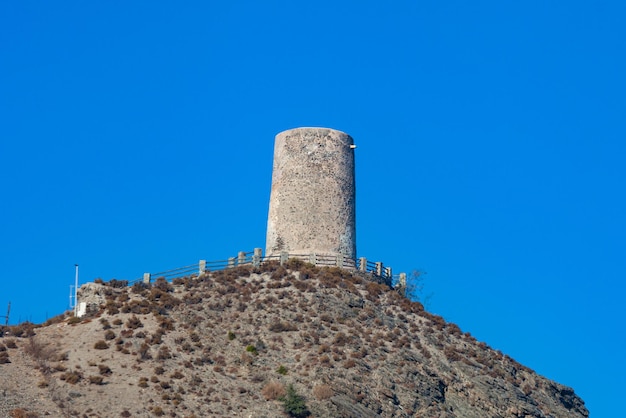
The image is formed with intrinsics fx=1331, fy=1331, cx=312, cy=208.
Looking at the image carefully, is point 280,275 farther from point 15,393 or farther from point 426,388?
point 15,393

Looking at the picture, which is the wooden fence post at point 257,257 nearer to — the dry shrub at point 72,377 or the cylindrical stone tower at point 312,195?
the cylindrical stone tower at point 312,195

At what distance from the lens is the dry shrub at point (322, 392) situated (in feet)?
192

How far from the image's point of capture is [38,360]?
193ft

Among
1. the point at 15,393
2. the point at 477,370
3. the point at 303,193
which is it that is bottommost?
the point at 15,393

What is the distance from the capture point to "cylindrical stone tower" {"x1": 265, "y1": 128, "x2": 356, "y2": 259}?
71688mm

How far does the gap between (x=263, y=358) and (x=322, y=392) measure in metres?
4.16

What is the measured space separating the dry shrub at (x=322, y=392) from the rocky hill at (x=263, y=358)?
67mm

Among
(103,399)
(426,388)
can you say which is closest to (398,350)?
(426,388)

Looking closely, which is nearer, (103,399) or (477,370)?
(103,399)

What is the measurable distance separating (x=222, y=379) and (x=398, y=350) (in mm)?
9659

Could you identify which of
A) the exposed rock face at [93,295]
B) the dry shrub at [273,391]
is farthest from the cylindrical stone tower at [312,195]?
the dry shrub at [273,391]

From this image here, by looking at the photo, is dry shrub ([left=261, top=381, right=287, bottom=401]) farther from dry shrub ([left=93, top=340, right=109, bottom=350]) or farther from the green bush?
dry shrub ([left=93, top=340, right=109, bottom=350])

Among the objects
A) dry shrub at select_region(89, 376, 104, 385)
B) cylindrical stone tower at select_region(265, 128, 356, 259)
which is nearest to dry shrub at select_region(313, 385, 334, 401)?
dry shrub at select_region(89, 376, 104, 385)

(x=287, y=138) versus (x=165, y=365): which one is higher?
(x=287, y=138)
